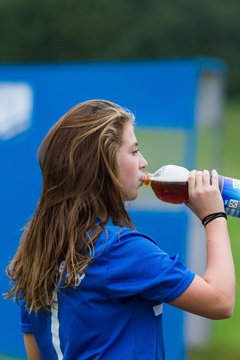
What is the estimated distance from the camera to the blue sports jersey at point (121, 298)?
2.07 m

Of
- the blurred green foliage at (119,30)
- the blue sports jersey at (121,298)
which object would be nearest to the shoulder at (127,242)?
the blue sports jersey at (121,298)

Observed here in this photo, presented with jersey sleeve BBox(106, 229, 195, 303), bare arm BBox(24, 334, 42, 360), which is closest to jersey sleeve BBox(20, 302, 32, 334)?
bare arm BBox(24, 334, 42, 360)

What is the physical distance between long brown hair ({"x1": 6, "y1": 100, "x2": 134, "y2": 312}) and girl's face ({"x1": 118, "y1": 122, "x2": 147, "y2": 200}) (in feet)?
0.08

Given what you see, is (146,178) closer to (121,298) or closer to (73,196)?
(73,196)

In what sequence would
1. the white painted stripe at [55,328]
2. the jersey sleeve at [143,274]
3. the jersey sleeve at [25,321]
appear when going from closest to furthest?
the jersey sleeve at [143,274], the white painted stripe at [55,328], the jersey sleeve at [25,321]

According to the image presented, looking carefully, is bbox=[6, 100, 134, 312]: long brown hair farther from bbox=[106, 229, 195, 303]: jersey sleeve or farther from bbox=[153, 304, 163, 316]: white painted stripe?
bbox=[153, 304, 163, 316]: white painted stripe

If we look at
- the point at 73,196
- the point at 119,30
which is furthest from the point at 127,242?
the point at 119,30

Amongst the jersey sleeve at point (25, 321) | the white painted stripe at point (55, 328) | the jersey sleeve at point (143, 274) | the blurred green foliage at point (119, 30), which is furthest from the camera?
the blurred green foliage at point (119, 30)

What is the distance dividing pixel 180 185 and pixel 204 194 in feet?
0.60

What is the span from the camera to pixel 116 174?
2201mm

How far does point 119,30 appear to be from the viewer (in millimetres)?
41438

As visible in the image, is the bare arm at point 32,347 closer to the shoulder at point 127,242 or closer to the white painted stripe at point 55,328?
the white painted stripe at point 55,328

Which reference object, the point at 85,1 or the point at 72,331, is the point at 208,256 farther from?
the point at 85,1

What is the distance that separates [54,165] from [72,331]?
0.46 metres
